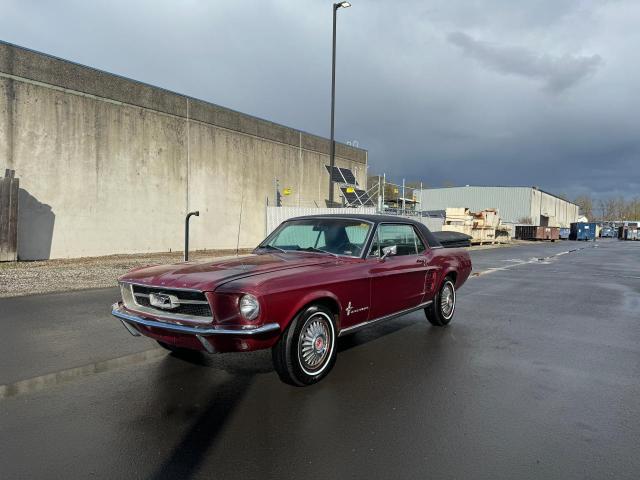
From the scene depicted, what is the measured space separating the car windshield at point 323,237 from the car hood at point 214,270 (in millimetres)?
268

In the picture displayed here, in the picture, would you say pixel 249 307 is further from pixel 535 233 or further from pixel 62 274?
pixel 535 233

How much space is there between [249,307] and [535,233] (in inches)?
2141

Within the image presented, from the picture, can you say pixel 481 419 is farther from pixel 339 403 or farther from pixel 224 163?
pixel 224 163

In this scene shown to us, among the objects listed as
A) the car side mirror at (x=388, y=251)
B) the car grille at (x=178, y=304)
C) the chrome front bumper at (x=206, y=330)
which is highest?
the car side mirror at (x=388, y=251)

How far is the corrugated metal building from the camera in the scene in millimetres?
71875

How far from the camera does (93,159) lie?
47.9 feet

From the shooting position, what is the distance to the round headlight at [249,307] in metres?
3.80

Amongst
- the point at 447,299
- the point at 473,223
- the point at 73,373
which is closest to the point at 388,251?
the point at 447,299

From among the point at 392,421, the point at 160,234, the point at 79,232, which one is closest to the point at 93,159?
the point at 79,232

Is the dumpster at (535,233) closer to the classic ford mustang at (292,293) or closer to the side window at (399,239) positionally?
the side window at (399,239)

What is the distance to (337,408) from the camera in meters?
3.81

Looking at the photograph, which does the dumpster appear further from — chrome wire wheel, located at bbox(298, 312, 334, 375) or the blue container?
chrome wire wheel, located at bbox(298, 312, 334, 375)

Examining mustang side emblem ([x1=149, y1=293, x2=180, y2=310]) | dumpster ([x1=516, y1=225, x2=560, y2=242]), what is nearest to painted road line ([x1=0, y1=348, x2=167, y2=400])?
mustang side emblem ([x1=149, y1=293, x2=180, y2=310])

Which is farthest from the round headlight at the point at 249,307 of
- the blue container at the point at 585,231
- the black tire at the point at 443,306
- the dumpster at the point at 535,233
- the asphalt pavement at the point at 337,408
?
the blue container at the point at 585,231
